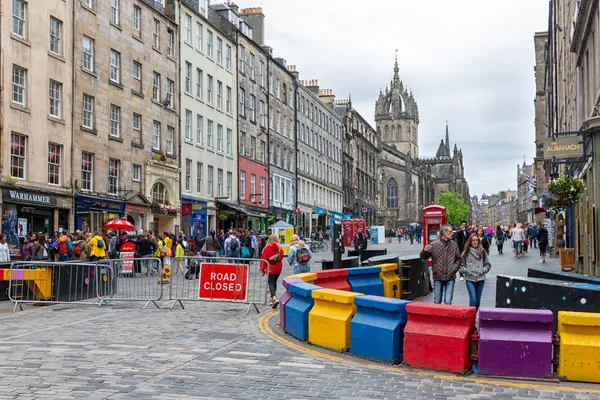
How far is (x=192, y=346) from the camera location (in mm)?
9648

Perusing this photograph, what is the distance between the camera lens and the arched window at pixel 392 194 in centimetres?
12294

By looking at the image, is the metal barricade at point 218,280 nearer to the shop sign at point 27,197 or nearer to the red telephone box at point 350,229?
the shop sign at point 27,197

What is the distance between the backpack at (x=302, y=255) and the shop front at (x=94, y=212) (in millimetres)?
13690

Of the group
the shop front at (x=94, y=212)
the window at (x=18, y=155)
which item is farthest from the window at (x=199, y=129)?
the window at (x=18, y=155)

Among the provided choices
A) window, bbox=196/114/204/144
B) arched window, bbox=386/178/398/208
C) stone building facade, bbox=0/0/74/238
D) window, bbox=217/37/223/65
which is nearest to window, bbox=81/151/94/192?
stone building facade, bbox=0/0/74/238

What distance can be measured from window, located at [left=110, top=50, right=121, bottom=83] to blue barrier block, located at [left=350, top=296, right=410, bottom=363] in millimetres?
25589

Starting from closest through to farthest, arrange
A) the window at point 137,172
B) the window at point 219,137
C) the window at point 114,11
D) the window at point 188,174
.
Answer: the window at point 114,11
the window at point 137,172
the window at point 188,174
the window at point 219,137

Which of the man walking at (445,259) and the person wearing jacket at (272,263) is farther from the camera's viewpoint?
the person wearing jacket at (272,263)

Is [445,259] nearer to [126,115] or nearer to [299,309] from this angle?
[299,309]

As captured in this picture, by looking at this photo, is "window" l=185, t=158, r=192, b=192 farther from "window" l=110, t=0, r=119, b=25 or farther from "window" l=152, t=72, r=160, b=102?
"window" l=110, t=0, r=119, b=25


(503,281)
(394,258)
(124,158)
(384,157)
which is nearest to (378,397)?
(503,281)

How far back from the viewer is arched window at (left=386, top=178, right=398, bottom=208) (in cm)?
12294

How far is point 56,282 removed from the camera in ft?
51.0

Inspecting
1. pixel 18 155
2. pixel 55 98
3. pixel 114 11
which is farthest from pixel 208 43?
pixel 18 155
